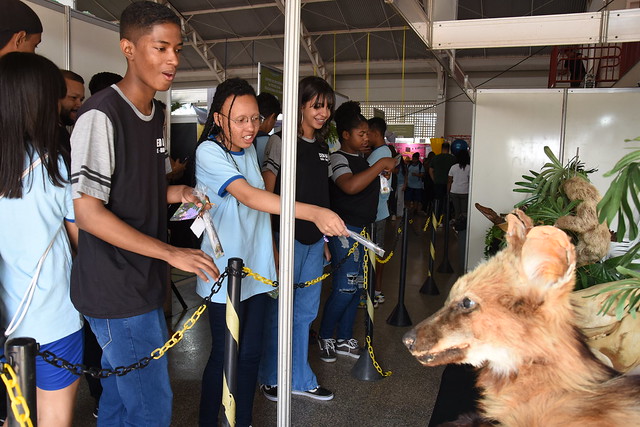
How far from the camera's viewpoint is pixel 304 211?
6.42 feet

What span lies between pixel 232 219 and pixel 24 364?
1.14 m

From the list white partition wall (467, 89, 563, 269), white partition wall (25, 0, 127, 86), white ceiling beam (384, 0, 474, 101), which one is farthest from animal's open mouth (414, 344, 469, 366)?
white partition wall (467, 89, 563, 269)

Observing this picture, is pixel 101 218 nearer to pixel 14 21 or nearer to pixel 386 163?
pixel 14 21

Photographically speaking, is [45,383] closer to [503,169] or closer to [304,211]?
[304,211]

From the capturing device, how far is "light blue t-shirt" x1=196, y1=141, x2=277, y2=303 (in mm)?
2258

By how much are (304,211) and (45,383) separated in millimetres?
1149

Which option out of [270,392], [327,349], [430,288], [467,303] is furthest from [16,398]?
[430,288]

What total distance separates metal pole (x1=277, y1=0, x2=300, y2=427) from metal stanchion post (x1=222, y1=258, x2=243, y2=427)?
255 millimetres

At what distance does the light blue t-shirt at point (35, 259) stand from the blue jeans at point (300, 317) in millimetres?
1406

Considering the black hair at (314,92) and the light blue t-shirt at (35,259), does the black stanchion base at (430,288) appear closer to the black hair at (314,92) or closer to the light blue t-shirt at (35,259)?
the black hair at (314,92)

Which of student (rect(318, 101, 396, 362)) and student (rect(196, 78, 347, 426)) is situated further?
student (rect(318, 101, 396, 362))

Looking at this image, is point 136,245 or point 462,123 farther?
point 462,123

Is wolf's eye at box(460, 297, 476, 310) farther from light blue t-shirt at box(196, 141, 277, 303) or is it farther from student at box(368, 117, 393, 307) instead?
student at box(368, 117, 393, 307)

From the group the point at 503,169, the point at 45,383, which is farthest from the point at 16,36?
the point at 503,169
